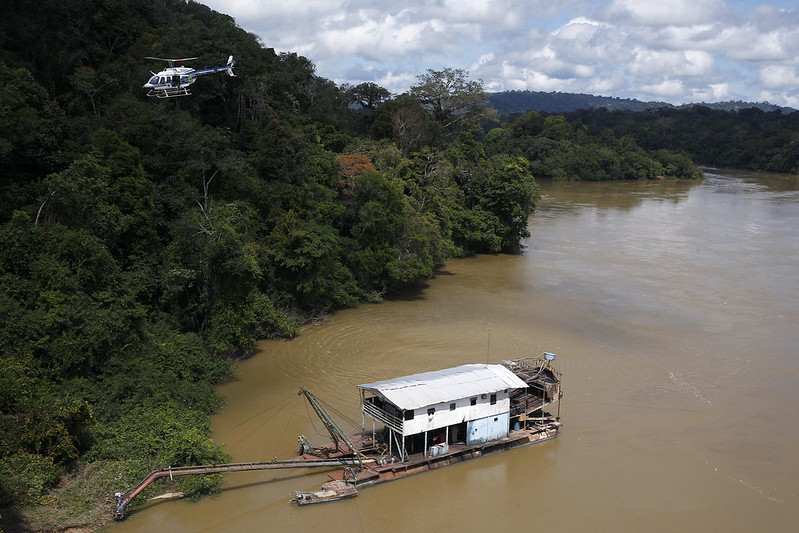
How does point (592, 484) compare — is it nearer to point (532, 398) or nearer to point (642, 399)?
point (532, 398)

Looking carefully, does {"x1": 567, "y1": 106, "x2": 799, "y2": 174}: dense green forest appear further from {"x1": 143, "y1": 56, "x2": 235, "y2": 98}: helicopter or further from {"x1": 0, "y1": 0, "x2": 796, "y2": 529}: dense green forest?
→ {"x1": 143, "y1": 56, "x2": 235, "y2": 98}: helicopter

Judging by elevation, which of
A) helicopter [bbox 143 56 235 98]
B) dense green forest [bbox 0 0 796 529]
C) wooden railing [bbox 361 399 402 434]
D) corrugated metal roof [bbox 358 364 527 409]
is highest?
helicopter [bbox 143 56 235 98]

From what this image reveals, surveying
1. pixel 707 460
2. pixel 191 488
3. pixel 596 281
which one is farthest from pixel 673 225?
pixel 191 488

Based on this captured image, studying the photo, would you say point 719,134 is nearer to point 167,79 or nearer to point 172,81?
point 172,81

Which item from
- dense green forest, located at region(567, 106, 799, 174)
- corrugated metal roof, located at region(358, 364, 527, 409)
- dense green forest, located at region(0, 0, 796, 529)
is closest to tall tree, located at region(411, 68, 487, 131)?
dense green forest, located at region(0, 0, 796, 529)

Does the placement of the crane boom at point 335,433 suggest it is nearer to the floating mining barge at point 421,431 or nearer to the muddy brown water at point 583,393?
the floating mining barge at point 421,431

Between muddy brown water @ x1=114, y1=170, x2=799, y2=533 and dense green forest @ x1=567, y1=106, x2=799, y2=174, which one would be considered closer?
muddy brown water @ x1=114, y1=170, x2=799, y2=533

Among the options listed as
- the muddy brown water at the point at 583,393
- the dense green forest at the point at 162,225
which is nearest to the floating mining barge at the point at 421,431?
the muddy brown water at the point at 583,393

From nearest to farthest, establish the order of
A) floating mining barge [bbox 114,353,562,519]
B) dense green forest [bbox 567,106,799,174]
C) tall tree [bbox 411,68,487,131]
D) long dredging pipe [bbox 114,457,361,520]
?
1. long dredging pipe [bbox 114,457,361,520]
2. floating mining barge [bbox 114,353,562,519]
3. tall tree [bbox 411,68,487,131]
4. dense green forest [bbox 567,106,799,174]
